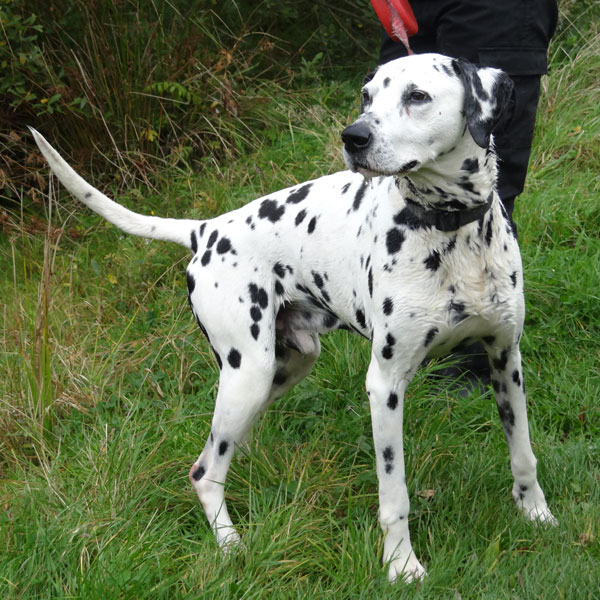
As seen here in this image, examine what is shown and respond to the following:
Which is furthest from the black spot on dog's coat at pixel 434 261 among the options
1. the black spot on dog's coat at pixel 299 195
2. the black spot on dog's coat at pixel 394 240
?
the black spot on dog's coat at pixel 299 195

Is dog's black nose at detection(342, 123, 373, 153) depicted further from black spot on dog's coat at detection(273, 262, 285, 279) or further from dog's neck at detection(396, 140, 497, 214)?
black spot on dog's coat at detection(273, 262, 285, 279)

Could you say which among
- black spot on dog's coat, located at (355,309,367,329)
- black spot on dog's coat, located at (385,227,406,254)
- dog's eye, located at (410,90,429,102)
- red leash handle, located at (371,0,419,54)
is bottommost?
black spot on dog's coat, located at (355,309,367,329)

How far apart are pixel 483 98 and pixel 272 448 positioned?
175 cm

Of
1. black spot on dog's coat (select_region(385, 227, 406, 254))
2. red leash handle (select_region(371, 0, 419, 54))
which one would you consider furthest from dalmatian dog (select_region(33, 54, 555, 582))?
red leash handle (select_region(371, 0, 419, 54))

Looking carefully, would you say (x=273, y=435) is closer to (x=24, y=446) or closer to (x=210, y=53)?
(x=24, y=446)

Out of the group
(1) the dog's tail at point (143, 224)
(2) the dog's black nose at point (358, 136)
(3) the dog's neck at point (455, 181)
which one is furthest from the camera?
(1) the dog's tail at point (143, 224)

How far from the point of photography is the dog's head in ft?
9.12

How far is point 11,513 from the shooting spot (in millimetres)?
3336

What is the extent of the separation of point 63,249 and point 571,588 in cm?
429

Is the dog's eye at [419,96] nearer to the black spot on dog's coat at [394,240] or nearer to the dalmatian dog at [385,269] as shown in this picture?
the dalmatian dog at [385,269]

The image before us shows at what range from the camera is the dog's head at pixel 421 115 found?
2781 millimetres

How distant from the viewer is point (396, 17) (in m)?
3.35

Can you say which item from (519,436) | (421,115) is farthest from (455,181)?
(519,436)

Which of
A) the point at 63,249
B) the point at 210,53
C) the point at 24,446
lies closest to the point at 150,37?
the point at 210,53
